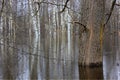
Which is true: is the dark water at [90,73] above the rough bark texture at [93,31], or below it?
below

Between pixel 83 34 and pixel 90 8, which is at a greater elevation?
pixel 90 8

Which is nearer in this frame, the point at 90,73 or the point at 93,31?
the point at 90,73

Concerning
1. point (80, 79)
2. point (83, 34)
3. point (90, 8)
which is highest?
point (90, 8)

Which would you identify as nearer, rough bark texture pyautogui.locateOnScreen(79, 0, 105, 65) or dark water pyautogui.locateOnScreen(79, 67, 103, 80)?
dark water pyautogui.locateOnScreen(79, 67, 103, 80)

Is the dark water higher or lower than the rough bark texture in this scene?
lower

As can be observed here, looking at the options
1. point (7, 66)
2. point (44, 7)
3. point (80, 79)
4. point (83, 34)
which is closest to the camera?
point (80, 79)

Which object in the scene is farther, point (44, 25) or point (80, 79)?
point (44, 25)

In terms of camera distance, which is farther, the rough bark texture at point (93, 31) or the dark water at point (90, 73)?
the rough bark texture at point (93, 31)

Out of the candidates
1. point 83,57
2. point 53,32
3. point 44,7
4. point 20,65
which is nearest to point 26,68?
point 20,65

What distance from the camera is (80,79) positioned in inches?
429

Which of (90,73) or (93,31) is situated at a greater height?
(93,31)

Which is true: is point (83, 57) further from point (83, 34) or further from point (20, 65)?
point (20, 65)

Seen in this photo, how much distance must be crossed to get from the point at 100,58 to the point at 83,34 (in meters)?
1.08

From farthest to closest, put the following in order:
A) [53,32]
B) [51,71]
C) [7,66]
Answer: [53,32] → [7,66] → [51,71]
